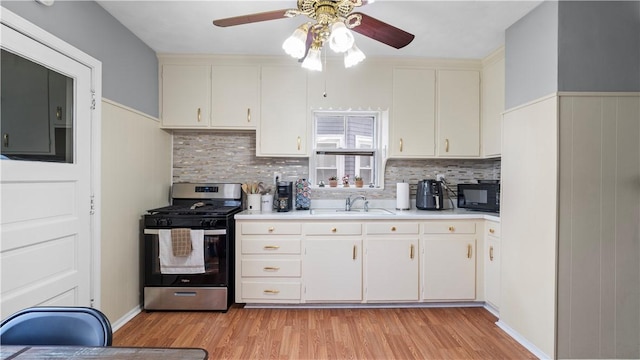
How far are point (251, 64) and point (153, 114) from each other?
3.55 ft

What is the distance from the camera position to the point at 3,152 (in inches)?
60.3

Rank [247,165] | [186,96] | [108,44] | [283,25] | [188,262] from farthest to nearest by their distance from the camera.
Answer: [247,165], [186,96], [188,262], [283,25], [108,44]

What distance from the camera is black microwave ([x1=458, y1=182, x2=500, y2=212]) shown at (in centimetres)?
272

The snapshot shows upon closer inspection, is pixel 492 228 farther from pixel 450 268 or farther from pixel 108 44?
pixel 108 44

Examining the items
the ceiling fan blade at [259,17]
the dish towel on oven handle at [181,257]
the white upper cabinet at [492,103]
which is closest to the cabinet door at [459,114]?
the white upper cabinet at [492,103]

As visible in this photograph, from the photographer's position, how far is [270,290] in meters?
2.74

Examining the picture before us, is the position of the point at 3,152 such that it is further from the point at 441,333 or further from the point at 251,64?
the point at 441,333

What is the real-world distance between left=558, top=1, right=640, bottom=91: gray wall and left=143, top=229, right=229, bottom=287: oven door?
2841 millimetres

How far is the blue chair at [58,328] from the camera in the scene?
1023mm

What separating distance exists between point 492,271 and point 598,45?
188 centimetres

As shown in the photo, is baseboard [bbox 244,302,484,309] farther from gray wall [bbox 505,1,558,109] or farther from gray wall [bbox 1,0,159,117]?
gray wall [bbox 1,0,159,117]

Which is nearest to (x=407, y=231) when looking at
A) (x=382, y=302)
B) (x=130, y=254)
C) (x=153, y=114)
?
(x=382, y=302)

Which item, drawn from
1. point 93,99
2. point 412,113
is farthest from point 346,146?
point 93,99

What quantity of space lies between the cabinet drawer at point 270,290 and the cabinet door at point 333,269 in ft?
0.36
